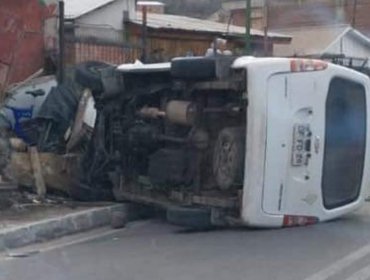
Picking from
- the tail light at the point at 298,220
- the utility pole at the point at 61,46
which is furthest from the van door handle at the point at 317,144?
the utility pole at the point at 61,46

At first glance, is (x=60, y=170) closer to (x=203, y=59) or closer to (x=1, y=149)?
(x=1, y=149)

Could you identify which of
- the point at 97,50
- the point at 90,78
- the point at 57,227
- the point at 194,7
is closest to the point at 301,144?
the point at 57,227

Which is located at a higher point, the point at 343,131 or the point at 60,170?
the point at 343,131

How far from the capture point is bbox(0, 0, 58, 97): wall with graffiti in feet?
51.2

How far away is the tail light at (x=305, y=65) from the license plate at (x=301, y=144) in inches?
22.6

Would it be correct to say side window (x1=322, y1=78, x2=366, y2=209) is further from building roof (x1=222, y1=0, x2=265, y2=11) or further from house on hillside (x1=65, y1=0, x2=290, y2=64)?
building roof (x1=222, y1=0, x2=265, y2=11)

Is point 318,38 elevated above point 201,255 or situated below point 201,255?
above

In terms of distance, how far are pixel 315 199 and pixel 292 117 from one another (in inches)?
36.9

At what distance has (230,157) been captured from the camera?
379 inches

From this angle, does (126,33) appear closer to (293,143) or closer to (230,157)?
(230,157)

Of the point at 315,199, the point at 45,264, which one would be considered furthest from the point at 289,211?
the point at 45,264

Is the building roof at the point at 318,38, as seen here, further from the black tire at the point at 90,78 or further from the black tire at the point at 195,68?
the black tire at the point at 195,68

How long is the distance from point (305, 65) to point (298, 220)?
1.60 metres

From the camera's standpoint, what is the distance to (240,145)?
9.53 m
